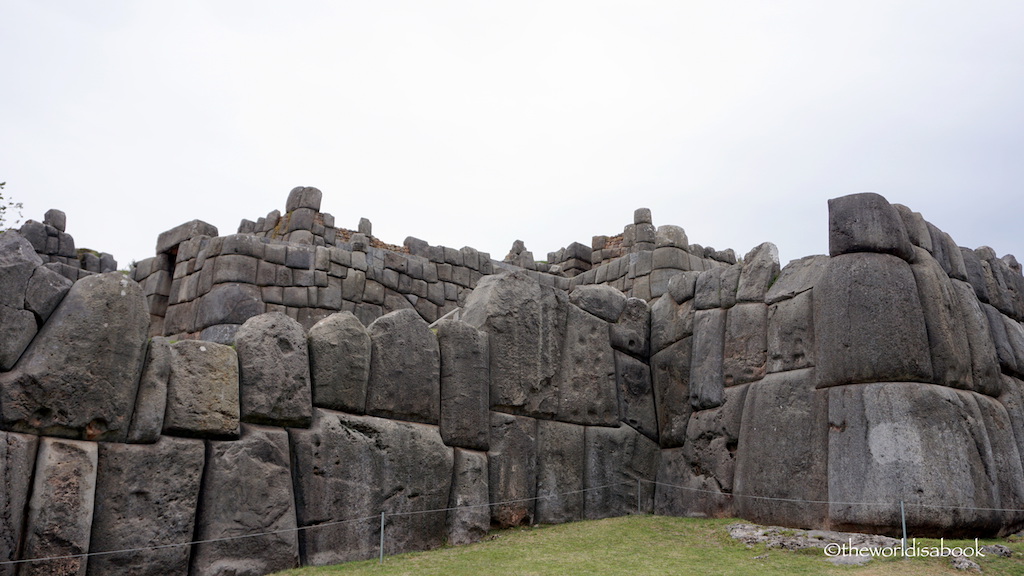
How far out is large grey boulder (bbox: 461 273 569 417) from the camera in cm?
989

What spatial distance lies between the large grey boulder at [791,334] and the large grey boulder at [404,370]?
3.92 meters

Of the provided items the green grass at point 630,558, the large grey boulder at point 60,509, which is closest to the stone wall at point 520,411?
the large grey boulder at point 60,509

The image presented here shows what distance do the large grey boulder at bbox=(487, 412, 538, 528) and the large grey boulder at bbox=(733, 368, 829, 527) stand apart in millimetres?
2381

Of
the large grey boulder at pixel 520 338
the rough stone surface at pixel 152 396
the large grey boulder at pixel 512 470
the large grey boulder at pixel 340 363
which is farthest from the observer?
the large grey boulder at pixel 520 338

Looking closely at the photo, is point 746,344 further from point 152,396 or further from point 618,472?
point 152,396

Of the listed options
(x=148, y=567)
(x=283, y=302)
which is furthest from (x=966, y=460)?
(x=283, y=302)

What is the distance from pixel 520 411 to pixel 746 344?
286 cm

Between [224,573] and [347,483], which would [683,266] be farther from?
[224,573]

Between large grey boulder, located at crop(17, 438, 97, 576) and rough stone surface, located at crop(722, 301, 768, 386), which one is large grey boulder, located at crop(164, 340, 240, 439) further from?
rough stone surface, located at crop(722, 301, 768, 386)

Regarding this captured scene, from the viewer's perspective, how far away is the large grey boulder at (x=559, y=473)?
9.95 m

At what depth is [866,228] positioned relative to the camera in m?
9.34

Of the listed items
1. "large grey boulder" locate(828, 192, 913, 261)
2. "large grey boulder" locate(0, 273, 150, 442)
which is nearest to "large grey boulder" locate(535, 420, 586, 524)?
"large grey boulder" locate(828, 192, 913, 261)

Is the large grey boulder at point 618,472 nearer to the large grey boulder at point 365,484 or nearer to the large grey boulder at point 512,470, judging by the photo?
the large grey boulder at point 512,470

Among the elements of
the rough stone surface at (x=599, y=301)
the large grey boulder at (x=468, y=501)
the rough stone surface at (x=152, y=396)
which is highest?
the rough stone surface at (x=599, y=301)
